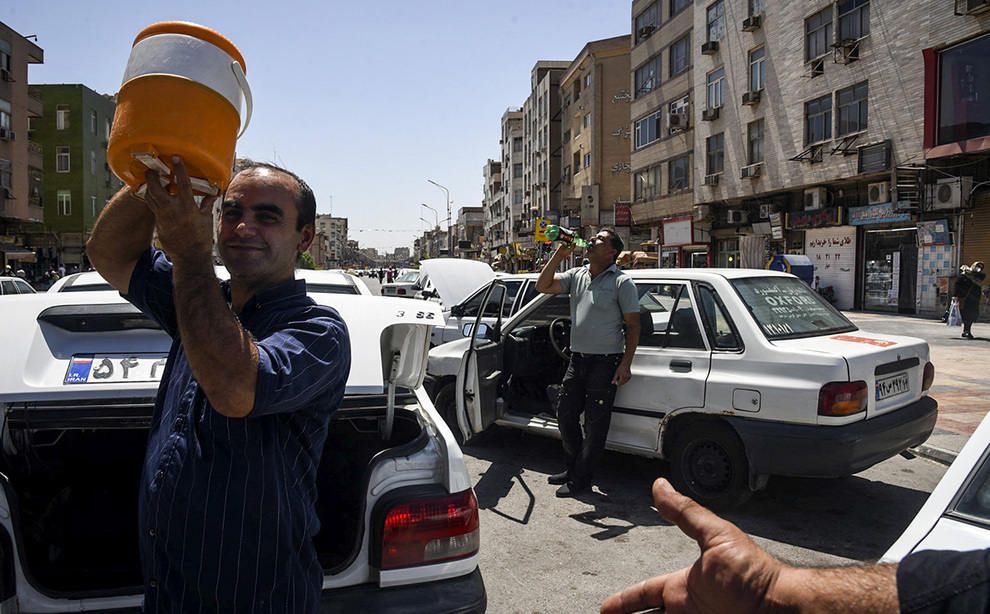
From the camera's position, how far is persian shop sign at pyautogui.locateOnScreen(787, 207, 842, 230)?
23625mm

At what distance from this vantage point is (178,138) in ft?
4.73

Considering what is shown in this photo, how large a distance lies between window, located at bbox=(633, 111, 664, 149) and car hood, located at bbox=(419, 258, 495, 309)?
26719mm

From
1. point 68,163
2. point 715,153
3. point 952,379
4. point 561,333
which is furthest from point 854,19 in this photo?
point 68,163

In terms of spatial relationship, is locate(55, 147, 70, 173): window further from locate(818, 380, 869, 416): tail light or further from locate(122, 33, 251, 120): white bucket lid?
locate(122, 33, 251, 120): white bucket lid

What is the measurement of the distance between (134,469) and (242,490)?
6.19 ft

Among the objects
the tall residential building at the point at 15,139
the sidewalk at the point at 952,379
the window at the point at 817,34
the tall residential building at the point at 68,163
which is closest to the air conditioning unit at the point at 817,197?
the window at the point at 817,34

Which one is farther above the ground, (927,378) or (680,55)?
(680,55)

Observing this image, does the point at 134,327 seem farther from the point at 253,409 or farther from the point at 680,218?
the point at 680,218

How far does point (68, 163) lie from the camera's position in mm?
46781

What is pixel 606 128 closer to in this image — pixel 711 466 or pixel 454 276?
pixel 454 276

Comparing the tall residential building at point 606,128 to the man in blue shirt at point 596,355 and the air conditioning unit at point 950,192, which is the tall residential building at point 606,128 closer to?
the air conditioning unit at point 950,192

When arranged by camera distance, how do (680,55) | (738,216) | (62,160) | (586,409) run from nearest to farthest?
(586,409) < (738,216) < (680,55) < (62,160)

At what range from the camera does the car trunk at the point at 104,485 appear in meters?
2.41

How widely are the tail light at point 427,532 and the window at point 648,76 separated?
36.0 meters
